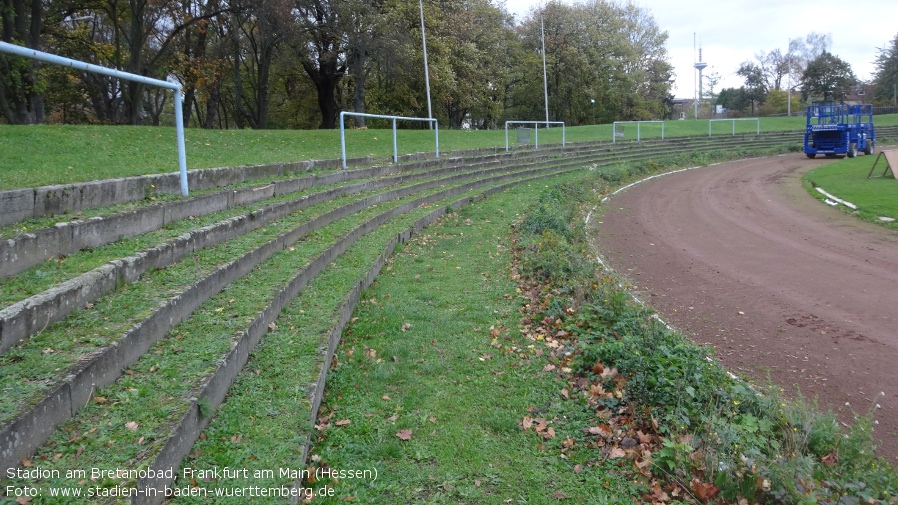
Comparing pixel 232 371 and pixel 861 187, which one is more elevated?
pixel 861 187

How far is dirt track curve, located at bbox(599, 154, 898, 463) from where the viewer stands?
595 cm

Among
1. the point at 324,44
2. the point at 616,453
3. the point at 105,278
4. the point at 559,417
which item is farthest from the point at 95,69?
the point at 324,44

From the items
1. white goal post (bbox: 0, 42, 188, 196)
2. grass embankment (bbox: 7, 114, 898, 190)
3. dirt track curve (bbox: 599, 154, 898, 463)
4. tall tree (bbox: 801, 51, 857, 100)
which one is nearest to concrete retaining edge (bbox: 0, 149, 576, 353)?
white goal post (bbox: 0, 42, 188, 196)

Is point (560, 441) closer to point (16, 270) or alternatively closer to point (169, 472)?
point (169, 472)

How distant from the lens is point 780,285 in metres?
9.02

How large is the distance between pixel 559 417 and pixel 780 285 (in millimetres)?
5658

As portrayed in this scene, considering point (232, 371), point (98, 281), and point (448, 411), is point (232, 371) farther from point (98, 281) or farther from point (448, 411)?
point (448, 411)

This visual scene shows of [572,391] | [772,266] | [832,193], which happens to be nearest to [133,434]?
[572,391]

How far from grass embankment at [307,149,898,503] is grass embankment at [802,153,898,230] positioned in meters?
10.5

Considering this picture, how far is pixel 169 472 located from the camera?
3.20 meters

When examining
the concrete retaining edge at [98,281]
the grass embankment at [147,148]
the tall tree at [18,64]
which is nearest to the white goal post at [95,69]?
the grass embankment at [147,148]

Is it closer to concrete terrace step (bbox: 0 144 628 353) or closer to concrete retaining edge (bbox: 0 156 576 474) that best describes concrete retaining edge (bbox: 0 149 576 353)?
concrete terrace step (bbox: 0 144 628 353)

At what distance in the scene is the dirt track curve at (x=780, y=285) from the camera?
595 centimetres

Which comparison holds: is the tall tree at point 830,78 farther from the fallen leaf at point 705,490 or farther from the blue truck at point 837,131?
the fallen leaf at point 705,490
